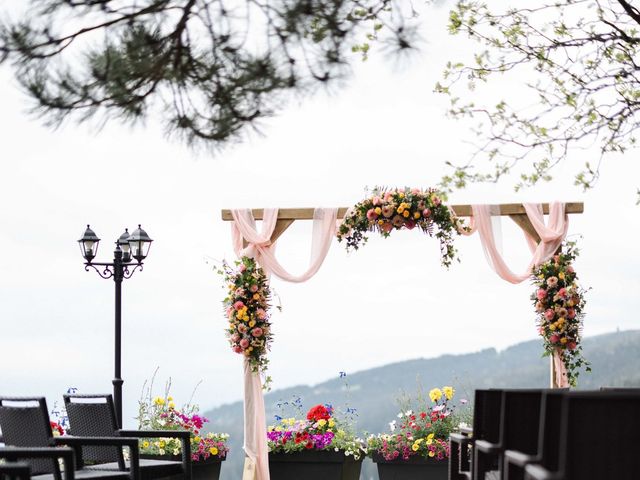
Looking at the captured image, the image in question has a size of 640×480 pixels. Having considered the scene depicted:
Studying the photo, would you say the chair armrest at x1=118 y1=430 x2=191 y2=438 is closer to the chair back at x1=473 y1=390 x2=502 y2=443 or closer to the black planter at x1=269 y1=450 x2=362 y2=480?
the chair back at x1=473 y1=390 x2=502 y2=443

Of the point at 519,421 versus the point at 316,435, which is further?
the point at 316,435

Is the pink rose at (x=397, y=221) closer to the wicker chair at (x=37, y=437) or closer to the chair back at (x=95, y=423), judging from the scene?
the chair back at (x=95, y=423)

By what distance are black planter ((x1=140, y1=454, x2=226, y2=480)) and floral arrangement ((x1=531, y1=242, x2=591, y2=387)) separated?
290cm

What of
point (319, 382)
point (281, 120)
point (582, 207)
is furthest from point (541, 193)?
point (281, 120)

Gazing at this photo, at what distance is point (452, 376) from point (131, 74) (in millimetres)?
4519

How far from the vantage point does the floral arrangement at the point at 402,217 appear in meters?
8.04

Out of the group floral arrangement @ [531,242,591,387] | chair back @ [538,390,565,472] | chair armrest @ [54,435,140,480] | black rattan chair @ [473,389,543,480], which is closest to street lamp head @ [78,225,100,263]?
chair armrest @ [54,435,140,480]

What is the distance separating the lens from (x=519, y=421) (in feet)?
13.1

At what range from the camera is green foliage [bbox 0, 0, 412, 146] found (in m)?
4.89

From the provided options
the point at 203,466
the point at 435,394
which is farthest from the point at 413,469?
→ the point at 203,466

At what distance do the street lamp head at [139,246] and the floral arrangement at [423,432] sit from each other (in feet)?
7.94

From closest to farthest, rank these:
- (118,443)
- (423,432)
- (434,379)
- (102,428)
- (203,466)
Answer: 1. (118,443)
2. (102,428)
3. (203,466)
4. (423,432)
5. (434,379)

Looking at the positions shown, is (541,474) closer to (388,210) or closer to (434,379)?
(388,210)

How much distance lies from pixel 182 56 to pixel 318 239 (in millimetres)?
3563
